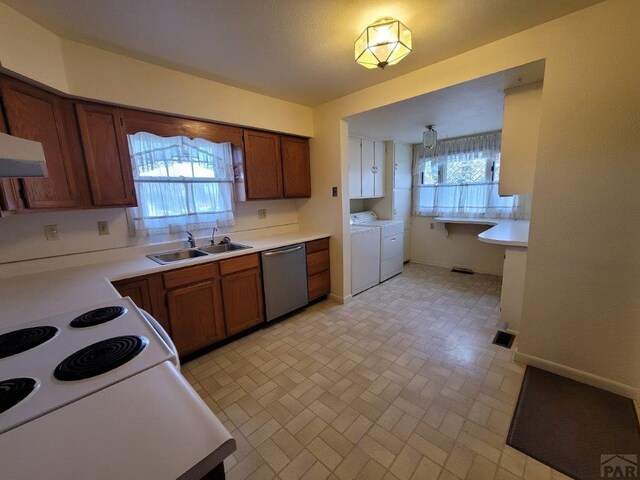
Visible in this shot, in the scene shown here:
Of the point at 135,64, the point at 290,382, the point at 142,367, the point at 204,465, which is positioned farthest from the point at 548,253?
the point at 135,64

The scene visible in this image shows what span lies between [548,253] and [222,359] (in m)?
2.68

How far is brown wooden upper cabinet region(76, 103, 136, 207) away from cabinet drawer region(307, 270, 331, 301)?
1.95 m

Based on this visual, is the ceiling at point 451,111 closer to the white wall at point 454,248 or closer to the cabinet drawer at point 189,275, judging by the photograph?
the white wall at point 454,248

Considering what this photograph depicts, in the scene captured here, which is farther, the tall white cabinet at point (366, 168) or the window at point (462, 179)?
the window at point (462, 179)

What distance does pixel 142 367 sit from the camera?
0.84 metres

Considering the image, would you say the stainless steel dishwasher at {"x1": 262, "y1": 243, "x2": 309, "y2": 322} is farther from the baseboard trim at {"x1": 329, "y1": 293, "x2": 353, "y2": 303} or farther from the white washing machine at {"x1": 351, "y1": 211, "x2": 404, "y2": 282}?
the white washing machine at {"x1": 351, "y1": 211, "x2": 404, "y2": 282}

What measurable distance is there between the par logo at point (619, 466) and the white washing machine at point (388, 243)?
2747mm

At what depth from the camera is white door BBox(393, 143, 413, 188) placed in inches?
177

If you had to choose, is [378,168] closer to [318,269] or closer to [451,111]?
[451,111]

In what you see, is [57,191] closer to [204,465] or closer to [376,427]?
[204,465]

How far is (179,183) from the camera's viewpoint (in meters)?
2.56

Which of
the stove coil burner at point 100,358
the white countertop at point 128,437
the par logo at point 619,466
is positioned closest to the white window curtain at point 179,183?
the stove coil burner at point 100,358

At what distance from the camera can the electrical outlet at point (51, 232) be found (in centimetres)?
196

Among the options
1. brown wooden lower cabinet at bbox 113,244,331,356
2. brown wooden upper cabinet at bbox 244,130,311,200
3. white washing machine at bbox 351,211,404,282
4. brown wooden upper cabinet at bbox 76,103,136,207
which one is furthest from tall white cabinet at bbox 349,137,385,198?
brown wooden upper cabinet at bbox 76,103,136,207
